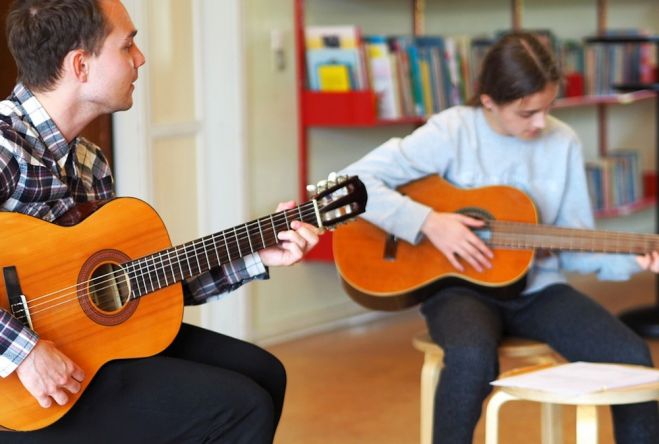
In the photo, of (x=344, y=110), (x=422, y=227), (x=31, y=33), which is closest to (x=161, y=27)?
(x=344, y=110)

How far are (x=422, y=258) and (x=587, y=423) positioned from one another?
2.34 feet

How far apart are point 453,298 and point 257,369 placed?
1.95 feet

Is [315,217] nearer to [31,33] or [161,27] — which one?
[31,33]

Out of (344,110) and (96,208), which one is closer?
(96,208)

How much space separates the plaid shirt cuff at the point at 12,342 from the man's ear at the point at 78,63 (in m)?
0.45

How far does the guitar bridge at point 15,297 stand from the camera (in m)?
1.81

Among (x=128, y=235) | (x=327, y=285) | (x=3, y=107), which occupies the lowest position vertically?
(x=327, y=285)

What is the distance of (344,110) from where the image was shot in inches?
158

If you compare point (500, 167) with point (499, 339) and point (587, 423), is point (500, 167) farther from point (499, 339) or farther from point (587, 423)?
point (587, 423)

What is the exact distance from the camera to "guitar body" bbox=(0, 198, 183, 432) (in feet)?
5.93

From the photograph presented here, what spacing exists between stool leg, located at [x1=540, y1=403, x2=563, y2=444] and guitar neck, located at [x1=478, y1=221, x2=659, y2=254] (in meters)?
0.36

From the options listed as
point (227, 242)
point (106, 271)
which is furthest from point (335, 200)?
point (106, 271)

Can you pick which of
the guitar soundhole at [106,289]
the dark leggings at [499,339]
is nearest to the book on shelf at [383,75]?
the dark leggings at [499,339]

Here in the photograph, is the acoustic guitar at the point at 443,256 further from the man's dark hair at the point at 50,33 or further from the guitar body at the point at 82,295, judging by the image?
the man's dark hair at the point at 50,33
